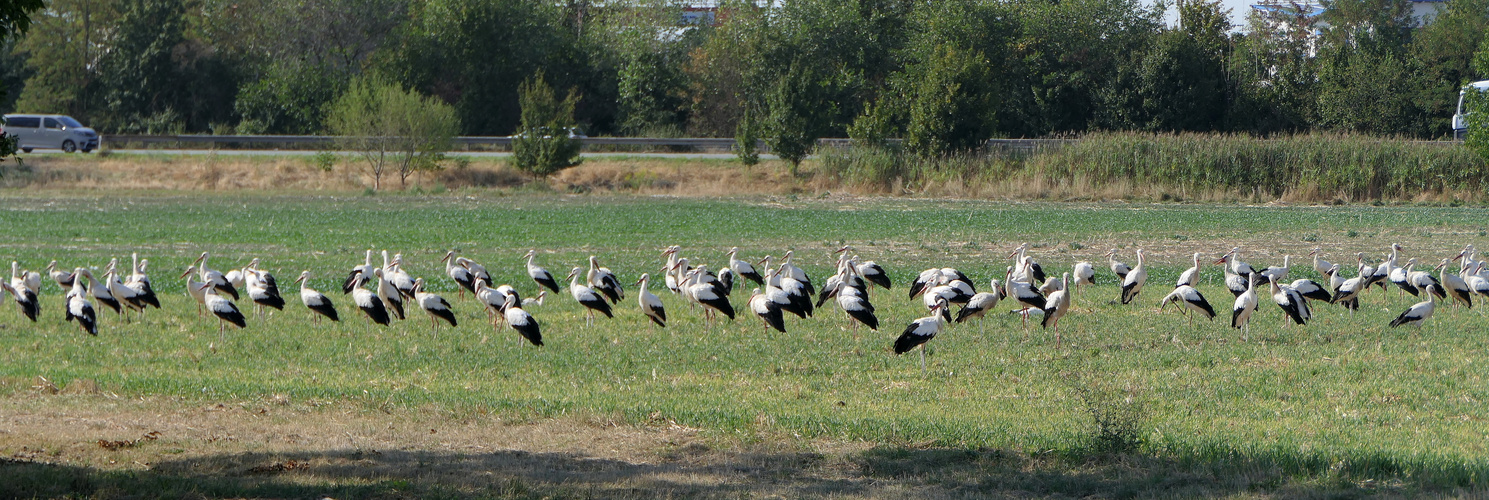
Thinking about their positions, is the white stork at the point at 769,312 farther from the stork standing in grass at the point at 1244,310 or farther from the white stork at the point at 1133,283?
the white stork at the point at 1133,283

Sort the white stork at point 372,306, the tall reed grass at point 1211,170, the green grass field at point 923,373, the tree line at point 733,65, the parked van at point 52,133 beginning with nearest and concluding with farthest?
the green grass field at point 923,373
the white stork at point 372,306
the tall reed grass at point 1211,170
the parked van at point 52,133
the tree line at point 733,65

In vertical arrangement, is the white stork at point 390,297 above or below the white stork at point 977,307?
below

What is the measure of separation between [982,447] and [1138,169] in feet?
115

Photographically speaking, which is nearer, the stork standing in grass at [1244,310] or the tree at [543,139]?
the stork standing in grass at [1244,310]

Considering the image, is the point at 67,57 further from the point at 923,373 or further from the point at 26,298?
the point at 923,373

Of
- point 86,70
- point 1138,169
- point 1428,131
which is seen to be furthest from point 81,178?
point 1428,131

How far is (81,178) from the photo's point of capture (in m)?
Answer: 43.2

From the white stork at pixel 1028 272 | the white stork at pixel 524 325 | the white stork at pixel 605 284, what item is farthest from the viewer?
the white stork at pixel 1028 272

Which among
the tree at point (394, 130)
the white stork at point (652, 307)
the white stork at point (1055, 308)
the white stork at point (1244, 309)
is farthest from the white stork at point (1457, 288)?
the tree at point (394, 130)

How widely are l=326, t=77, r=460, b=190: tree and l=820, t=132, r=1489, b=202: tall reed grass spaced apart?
1422 centimetres

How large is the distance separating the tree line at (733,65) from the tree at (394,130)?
10.3 meters

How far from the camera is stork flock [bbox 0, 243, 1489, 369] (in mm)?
13141

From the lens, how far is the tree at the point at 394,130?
43844mm

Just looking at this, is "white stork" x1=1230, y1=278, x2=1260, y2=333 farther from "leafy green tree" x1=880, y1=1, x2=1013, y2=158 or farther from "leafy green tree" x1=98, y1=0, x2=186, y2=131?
"leafy green tree" x1=98, y1=0, x2=186, y2=131
